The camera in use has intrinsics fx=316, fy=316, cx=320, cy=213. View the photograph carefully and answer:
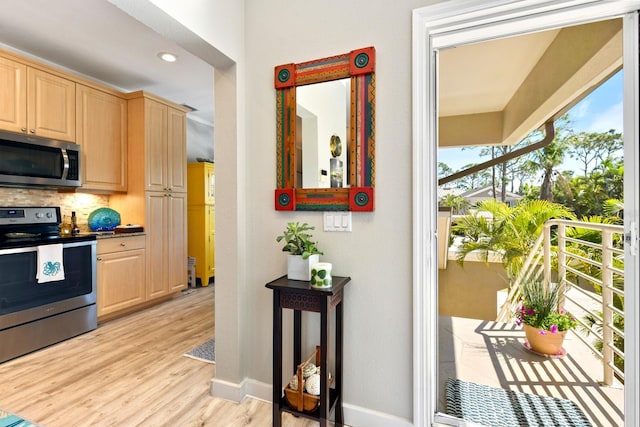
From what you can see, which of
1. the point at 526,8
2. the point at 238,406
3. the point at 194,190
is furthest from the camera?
the point at 194,190

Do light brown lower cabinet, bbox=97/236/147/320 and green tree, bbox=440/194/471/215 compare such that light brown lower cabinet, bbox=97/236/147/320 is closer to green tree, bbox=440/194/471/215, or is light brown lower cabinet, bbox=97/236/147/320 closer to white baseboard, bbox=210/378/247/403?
white baseboard, bbox=210/378/247/403

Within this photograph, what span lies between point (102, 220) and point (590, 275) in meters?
4.06

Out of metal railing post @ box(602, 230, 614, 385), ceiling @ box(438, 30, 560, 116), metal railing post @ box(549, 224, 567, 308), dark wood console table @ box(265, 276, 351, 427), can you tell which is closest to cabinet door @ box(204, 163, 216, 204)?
dark wood console table @ box(265, 276, 351, 427)

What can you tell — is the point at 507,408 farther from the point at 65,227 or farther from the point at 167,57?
the point at 65,227

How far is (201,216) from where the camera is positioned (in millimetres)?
4625

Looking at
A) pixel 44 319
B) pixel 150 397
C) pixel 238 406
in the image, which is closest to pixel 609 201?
pixel 238 406

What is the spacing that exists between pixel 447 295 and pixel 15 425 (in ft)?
6.03

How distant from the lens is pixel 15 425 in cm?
88

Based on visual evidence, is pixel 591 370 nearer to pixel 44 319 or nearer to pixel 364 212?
pixel 364 212

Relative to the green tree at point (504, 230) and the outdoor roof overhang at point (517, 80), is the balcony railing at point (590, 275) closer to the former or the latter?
the green tree at point (504, 230)

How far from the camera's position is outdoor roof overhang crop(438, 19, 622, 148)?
143 centimetres

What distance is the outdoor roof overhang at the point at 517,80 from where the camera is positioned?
1432 millimetres

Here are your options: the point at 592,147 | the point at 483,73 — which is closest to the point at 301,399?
the point at 592,147

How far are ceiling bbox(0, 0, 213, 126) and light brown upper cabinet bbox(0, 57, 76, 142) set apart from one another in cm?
29
